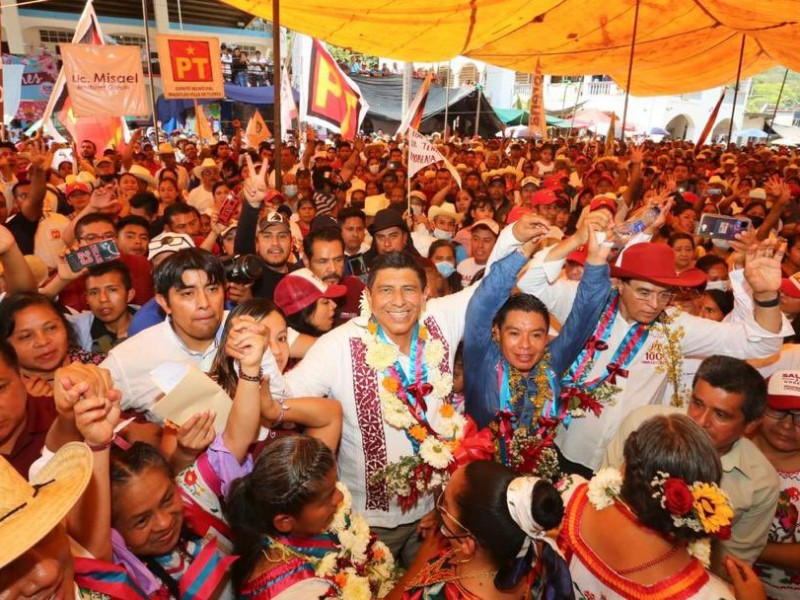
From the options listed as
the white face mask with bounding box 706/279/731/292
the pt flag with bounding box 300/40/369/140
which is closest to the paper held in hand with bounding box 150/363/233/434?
the white face mask with bounding box 706/279/731/292

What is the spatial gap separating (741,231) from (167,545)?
414 cm

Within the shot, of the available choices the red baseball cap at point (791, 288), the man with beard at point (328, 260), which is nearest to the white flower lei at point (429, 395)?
the man with beard at point (328, 260)

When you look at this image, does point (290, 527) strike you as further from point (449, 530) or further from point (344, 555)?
point (449, 530)

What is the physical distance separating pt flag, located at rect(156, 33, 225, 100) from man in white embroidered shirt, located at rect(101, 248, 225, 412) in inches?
275

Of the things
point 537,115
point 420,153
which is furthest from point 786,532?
point 537,115

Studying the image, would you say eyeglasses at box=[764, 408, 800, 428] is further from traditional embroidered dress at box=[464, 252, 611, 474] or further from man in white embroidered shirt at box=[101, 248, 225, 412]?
man in white embroidered shirt at box=[101, 248, 225, 412]

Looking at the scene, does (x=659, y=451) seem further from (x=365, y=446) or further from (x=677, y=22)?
(x=677, y=22)

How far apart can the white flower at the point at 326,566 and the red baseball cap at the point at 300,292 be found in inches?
66.9

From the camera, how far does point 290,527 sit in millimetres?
1890

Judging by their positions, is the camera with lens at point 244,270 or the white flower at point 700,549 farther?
the camera with lens at point 244,270

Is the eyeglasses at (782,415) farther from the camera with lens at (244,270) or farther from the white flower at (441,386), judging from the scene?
the camera with lens at (244,270)

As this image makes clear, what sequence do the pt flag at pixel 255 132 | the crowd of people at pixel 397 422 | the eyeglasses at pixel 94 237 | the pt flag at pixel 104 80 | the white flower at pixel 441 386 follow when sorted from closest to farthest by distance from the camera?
the crowd of people at pixel 397 422, the white flower at pixel 441 386, the eyeglasses at pixel 94 237, the pt flag at pixel 104 80, the pt flag at pixel 255 132

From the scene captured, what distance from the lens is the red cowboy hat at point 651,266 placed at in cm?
298

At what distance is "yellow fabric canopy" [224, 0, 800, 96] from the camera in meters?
10.7
